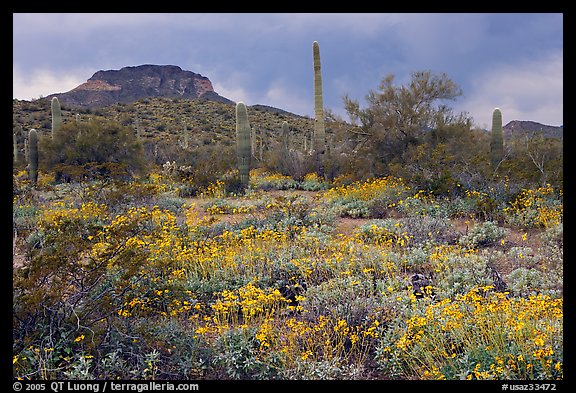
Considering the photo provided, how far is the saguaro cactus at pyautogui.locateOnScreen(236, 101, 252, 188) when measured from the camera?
15.0 m

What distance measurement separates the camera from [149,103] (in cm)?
4497

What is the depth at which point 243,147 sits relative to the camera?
1539 centimetres

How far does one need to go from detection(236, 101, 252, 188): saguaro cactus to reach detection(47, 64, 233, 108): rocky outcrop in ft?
162

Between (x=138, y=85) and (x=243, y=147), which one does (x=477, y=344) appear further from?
(x=138, y=85)

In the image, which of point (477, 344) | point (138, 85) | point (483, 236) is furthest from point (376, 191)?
point (138, 85)

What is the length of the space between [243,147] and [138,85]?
2423 inches

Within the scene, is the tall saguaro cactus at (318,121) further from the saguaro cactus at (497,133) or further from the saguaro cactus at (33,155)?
the saguaro cactus at (33,155)

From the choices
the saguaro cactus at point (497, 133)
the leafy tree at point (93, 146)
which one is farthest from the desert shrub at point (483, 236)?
the leafy tree at point (93, 146)

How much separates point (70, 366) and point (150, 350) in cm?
62

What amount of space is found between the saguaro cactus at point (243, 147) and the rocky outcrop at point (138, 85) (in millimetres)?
49469

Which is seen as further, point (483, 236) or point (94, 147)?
point (94, 147)

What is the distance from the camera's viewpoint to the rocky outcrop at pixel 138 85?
213 ft

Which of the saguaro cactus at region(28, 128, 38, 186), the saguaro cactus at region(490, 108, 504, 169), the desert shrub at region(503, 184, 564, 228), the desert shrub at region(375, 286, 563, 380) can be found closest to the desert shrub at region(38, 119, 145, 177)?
the saguaro cactus at region(28, 128, 38, 186)
